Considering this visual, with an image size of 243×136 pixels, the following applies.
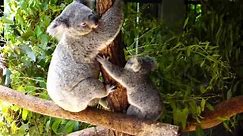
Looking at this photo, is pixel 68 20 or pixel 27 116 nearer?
pixel 68 20

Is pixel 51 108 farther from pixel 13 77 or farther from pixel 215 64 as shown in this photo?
pixel 215 64

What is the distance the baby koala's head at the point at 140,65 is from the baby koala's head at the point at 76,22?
0.13m

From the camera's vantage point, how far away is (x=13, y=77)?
1574mm

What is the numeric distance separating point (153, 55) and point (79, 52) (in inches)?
16.8

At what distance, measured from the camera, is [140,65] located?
119cm

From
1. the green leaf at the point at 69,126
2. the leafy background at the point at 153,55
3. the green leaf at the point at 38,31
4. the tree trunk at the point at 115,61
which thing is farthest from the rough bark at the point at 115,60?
the green leaf at the point at 38,31

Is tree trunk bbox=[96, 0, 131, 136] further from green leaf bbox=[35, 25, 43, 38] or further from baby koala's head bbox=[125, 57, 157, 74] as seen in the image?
green leaf bbox=[35, 25, 43, 38]

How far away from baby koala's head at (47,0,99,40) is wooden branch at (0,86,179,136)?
23 centimetres

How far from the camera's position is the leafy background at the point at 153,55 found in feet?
4.94

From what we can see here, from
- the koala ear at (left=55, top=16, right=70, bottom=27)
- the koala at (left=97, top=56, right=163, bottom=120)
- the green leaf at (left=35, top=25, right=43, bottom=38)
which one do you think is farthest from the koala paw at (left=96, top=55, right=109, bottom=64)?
the green leaf at (left=35, top=25, right=43, bottom=38)

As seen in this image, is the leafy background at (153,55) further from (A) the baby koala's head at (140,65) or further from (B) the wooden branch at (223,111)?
(A) the baby koala's head at (140,65)

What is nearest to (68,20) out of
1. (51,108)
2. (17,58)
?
(51,108)

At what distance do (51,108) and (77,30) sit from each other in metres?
0.26

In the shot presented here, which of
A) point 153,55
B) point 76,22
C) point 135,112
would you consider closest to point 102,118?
point 135,112
